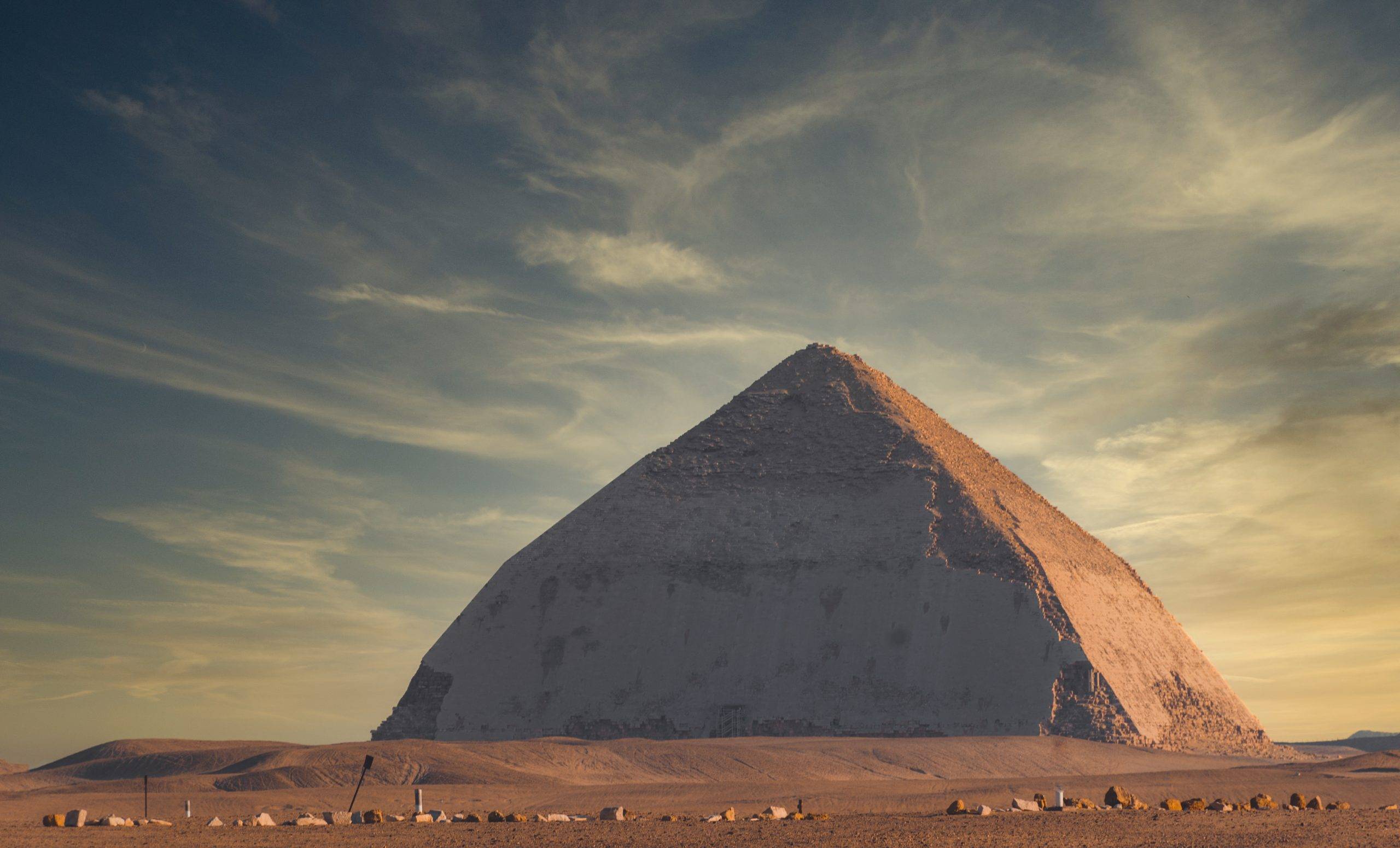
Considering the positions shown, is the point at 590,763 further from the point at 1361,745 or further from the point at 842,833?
the point at 1361,745

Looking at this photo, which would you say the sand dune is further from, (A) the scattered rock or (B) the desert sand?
(A) the scattered rock

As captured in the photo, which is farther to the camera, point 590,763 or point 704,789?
point 590,763

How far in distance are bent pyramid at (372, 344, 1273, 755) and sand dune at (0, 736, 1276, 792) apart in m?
3.71

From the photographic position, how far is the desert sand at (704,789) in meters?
21.9

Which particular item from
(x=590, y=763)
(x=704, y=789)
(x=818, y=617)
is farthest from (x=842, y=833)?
(x=818, y=617)

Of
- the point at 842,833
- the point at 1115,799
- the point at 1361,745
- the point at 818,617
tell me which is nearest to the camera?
the point at 842,833

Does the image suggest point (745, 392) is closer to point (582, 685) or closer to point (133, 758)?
point (582, 685)

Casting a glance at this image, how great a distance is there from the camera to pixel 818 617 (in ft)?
205

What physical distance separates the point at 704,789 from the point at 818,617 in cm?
2724

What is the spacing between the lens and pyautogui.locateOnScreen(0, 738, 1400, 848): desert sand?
2189 centimetres

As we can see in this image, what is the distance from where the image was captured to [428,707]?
64.8 m

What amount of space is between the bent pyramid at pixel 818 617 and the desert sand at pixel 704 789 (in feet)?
13.5

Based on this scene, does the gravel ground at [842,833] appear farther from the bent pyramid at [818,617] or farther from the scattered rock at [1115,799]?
the bent pyramid at [818,617]

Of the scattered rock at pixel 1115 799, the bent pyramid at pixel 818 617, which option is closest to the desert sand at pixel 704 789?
the scattered rock at pixel 1115 799
